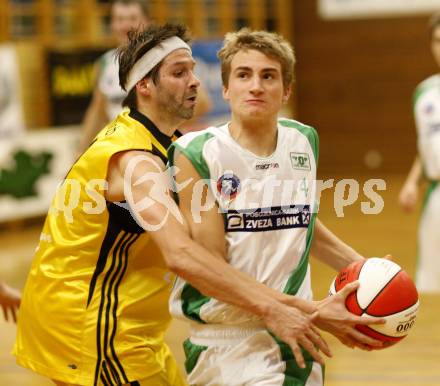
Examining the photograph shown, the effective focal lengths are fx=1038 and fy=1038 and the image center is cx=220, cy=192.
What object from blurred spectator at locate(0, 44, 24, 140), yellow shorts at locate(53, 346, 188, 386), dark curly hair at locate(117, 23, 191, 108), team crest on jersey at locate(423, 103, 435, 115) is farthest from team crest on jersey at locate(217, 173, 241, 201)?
blurred spectator at locate(0, 44, 24, 140)

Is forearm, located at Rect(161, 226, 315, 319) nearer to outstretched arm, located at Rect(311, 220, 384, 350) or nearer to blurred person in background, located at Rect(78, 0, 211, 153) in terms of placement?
outstretched arm, located at Rect(311, 220, 384, 350)

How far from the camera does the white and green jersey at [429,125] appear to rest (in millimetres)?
6836

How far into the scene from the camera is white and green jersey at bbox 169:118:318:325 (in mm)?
3271

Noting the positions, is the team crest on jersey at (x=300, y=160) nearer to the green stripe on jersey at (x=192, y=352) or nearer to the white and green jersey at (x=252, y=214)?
the white and green jersey at (x=252, y=214)

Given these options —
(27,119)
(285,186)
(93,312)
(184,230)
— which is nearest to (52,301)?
(93,312)

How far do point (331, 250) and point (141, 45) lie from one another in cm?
100

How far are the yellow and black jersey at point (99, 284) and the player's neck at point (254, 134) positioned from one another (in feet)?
0.96

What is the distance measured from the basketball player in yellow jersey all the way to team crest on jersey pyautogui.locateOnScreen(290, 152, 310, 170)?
1.39 ft

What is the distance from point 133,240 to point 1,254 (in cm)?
661

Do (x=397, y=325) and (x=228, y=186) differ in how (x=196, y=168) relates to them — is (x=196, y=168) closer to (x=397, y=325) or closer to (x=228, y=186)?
(x=228, y=186)

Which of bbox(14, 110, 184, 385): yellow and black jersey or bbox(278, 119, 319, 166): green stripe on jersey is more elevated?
bbox(278, 119, 319, 166): green stripe on jersey

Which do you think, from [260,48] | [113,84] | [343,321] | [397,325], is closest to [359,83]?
[113,84]

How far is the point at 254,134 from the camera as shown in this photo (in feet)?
11.1

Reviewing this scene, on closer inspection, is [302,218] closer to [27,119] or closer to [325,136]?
[27,119]
